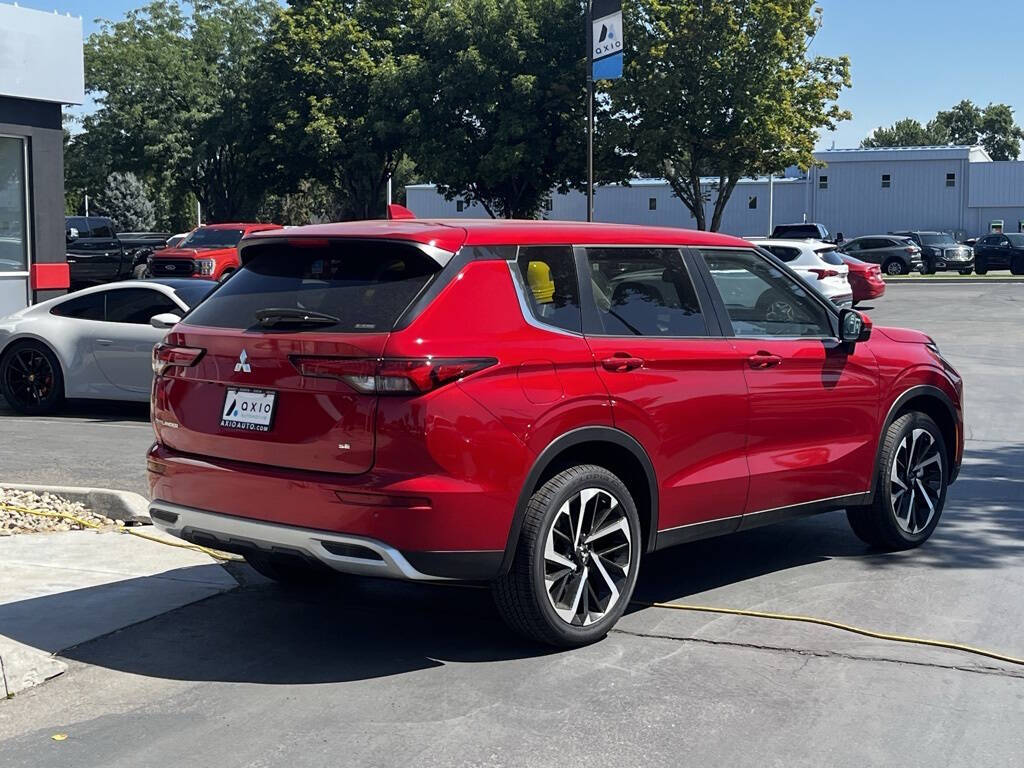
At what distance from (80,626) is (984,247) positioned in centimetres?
4679

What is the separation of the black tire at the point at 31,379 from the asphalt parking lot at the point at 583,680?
6.65 meters

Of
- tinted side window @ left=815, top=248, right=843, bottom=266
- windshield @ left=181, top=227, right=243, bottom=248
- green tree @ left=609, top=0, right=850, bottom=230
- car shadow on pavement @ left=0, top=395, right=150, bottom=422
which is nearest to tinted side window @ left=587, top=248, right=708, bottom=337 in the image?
car shadow on pavement @ left=0, top=395, right=150, bottom=422

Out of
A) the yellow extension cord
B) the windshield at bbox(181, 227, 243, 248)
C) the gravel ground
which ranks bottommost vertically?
the yellow extension cord

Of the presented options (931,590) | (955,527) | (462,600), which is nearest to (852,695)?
(931,590)

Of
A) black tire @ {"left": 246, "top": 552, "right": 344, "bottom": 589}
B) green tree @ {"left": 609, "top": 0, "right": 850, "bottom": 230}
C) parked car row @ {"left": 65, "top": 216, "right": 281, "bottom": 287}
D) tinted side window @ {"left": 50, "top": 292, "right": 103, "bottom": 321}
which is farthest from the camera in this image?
green tree @ {"left": 609, "top": 0, "right": 850, "bottom": 230}

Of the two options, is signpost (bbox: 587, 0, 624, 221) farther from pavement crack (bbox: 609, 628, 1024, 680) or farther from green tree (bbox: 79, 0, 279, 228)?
green tree (bbox: 79, 0, 279, 228)

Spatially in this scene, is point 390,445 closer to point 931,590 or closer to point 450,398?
point 450,398

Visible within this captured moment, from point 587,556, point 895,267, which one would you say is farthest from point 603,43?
point 895,267

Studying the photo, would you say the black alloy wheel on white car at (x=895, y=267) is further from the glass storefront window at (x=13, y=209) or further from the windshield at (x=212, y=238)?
the glass storefront window at (x=13, y=209)

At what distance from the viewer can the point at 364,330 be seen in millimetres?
4910

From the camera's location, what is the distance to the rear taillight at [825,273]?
23.7 m

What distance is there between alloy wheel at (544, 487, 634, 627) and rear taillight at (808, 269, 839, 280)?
19.1 m

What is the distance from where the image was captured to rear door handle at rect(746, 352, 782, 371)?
6.07 m

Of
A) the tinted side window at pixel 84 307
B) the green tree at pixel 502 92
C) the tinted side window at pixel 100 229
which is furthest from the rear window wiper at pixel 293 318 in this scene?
the green tree at pixel 502 92
